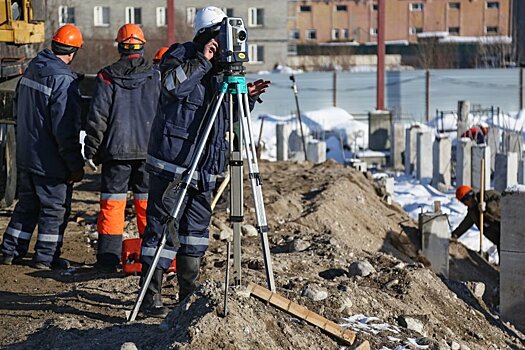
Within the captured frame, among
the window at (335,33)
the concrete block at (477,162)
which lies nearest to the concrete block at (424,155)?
the concrete block at (477,162)

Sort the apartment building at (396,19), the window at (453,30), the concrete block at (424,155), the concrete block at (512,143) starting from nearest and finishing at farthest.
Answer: the concrete block at (512,143) → the concrete block at (424,155) → the apartment building at (396,19) → the window at (453,30)

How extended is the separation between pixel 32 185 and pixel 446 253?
5.55 meters

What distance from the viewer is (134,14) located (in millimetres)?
35344

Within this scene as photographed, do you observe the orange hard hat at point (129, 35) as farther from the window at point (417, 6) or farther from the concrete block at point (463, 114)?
the window at point (417, 6)

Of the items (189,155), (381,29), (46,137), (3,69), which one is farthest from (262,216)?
(381,29)

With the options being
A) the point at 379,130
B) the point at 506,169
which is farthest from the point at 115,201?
the point at 379,130

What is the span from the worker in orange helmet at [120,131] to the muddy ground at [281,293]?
16.8 inches

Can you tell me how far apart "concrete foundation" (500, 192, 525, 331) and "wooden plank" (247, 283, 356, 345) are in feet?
13.4

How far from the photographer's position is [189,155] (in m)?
6.61

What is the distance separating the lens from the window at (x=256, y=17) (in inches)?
1652

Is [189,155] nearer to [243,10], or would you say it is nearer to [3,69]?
[3,69]

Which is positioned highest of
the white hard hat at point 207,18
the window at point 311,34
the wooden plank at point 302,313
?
the window at point 311,34

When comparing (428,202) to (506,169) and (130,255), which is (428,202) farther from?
(130,255)

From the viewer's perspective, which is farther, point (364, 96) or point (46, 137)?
point (364, 96)
